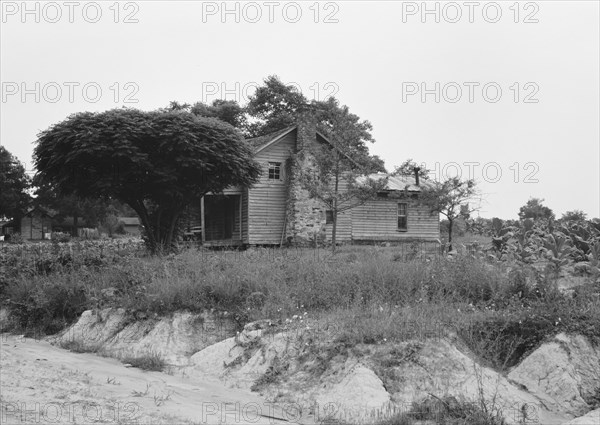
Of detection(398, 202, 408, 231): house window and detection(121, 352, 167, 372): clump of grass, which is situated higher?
detection(398, 202, 408, 231): house window

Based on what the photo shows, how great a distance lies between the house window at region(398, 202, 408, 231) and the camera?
37.6 m

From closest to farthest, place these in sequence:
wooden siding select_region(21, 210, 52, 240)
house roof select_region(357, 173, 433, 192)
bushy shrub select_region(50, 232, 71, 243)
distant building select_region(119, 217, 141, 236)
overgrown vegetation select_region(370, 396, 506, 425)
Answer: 1. overgrown vegetation select_region(370, 396, 506, 425)
2. bushy shrub select_region(50, 232, 71, 243)
3. house roof select_region(357, 173, 433, 192)
4. wooden siding select_region(21, 210, 52, 240)
5. distant building select_region(119, 217, 141, 236)

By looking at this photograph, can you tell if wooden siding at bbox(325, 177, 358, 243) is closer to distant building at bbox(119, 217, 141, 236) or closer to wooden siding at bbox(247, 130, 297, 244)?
wooden siding at bbox(247, 130, 297, 244)

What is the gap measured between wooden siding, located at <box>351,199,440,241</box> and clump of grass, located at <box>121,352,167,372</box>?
84.8 ft

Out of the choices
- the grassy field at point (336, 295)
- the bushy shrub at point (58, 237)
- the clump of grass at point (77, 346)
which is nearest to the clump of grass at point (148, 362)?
the clump of grass at point (77, 346)

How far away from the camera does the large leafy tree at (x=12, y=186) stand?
54000 millimetres

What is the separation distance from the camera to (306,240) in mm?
32406

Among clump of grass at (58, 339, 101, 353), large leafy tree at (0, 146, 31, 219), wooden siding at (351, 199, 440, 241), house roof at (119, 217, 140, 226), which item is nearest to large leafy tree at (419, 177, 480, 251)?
wooden siding at (351, 199, 440, 241)

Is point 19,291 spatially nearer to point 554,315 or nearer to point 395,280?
point 395,280

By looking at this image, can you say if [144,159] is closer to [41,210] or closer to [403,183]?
[403,183]

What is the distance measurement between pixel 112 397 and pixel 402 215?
102 ft

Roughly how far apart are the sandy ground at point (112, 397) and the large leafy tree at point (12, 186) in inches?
1912

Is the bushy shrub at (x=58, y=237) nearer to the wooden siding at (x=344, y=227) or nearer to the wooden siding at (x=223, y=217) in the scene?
the wooden siding at (x=223, y=217)

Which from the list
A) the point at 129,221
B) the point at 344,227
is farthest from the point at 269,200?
the point at 129,221
